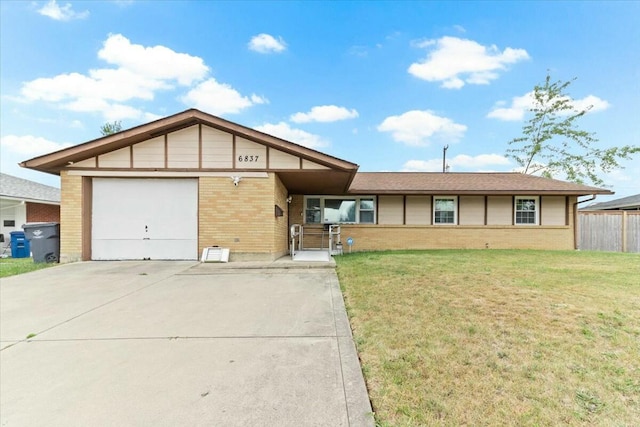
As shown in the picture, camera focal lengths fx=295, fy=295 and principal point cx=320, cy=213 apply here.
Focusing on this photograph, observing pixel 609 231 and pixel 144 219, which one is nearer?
pixel 144 219

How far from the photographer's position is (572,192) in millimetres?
12117

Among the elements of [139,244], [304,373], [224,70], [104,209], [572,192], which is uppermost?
[224,70]

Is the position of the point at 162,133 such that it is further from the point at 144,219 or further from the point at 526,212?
the point at 526,212

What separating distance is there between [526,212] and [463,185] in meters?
2.92

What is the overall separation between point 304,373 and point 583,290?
4.83 m

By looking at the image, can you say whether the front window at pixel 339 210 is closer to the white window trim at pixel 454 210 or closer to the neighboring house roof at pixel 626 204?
the white window trim at pixel 454 210

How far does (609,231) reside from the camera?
13.0 meters

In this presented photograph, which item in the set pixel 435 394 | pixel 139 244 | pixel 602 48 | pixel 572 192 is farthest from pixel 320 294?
pixel 602 48

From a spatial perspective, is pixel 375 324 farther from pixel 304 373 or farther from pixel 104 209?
pixel 104 209

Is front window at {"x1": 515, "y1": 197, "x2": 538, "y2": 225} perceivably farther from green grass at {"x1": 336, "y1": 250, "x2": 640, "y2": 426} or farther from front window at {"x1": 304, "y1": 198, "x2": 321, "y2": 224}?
front window at {"x1": 304, "y1": 198, "x2": 321, "y2": 224}

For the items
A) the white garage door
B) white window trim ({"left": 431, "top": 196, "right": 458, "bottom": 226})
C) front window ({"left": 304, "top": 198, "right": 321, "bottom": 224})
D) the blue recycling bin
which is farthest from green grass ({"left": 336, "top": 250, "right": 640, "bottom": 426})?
the blue recycling bin

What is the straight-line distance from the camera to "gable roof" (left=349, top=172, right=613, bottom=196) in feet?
40.0

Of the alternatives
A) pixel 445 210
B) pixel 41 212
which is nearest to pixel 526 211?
pixel 445 210

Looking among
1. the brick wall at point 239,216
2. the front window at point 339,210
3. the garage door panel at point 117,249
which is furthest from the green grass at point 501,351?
the front window at point 339,210
